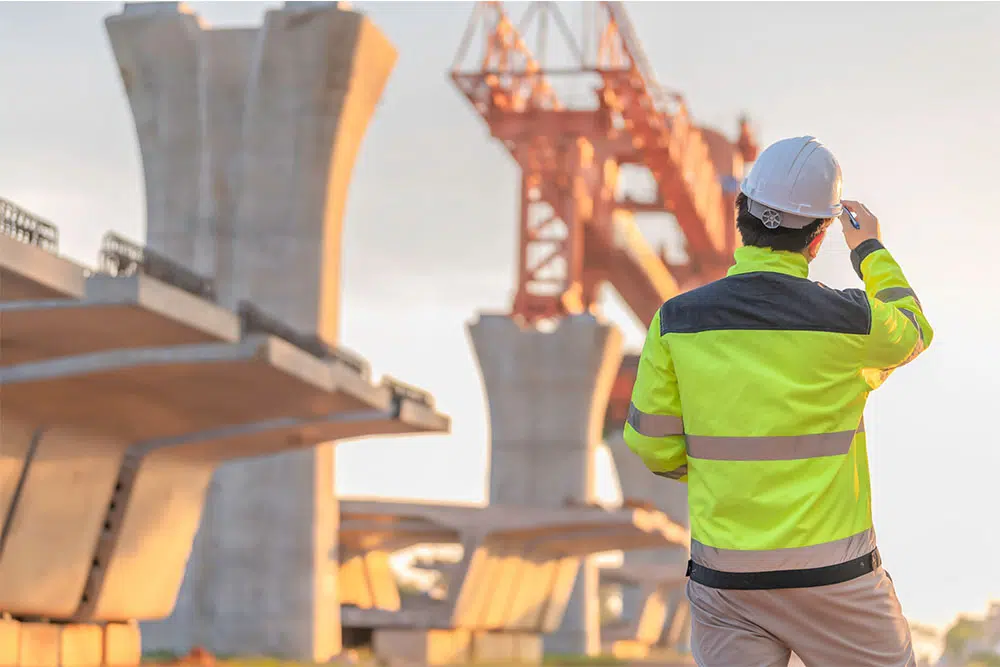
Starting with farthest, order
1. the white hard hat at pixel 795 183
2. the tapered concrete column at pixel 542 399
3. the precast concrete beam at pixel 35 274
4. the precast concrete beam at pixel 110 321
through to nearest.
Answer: the tapered concrete column at pixel 542 399
the precast concrete beam at pixel 110 321
the precast concrete beam at pixel 35 274
the white hard hat at pixel 795 183

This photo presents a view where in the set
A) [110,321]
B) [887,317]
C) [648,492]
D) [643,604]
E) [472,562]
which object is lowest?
[643,604]

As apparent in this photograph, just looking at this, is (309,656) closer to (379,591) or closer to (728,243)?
(379,591)

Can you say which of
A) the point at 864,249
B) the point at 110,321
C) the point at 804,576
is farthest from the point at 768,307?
the point at 110,321

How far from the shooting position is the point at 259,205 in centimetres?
3422

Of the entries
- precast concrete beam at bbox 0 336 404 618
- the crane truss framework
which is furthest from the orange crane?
precast concrete beam at bbox 0 336 404 618

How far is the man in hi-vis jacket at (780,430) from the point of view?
441cm

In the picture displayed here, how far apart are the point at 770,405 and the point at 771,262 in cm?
45

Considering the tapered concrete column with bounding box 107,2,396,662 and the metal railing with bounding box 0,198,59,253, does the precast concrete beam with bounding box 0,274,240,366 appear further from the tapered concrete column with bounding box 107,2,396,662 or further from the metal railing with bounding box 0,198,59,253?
the tapered concrete column with bounding box 107,2,396,662

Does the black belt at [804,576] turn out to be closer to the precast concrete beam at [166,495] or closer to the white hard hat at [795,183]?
the white hard hat at [795,183]

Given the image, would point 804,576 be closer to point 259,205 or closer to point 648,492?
point 259,205

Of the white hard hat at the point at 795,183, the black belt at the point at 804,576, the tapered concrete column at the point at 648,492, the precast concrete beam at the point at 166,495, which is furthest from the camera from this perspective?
the tapered concrete column at the point at 648,492

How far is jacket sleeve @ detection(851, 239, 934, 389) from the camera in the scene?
15.1ft

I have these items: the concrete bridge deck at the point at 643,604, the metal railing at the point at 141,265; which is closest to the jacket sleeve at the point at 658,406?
the metal railing at the point at 141,265

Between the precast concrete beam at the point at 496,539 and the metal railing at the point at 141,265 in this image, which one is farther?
the precast concrete beam at the point at 496,539
